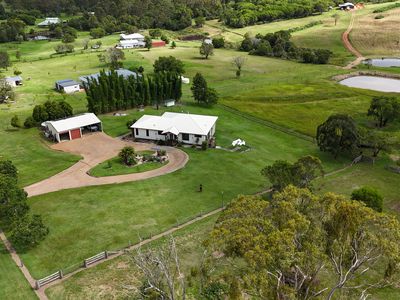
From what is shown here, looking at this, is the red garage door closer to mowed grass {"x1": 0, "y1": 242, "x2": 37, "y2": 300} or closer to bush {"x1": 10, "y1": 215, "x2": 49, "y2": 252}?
bush {"x1": 10, "y1": 215, "x2": 49, "y2": 252}

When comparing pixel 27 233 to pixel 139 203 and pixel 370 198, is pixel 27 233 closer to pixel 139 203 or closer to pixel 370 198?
pixel 139 203

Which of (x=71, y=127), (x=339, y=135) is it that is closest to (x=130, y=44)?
(x=71, y=127)

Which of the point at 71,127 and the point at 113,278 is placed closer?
the point at 113,278

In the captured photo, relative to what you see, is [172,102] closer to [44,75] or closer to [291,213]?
[44,75]

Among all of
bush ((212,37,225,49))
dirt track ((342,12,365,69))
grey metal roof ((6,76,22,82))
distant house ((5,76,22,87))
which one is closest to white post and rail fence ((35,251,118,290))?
distant house ((5,76,22,87))

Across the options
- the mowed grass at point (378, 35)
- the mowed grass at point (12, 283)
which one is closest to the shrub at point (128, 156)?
the mowed grass at point (12, 283)

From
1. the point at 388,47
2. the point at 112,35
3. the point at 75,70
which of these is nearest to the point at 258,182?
the point at 75,70

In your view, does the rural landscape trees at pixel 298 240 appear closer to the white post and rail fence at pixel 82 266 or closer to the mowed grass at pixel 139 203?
the white post and rail fence at pixel 82 266
